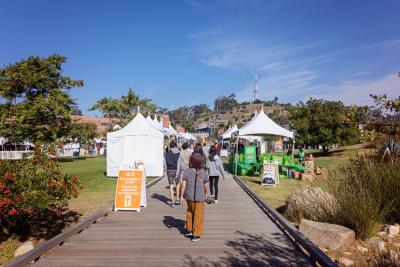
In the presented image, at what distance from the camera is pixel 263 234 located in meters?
7.59

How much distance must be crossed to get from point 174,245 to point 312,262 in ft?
7.66

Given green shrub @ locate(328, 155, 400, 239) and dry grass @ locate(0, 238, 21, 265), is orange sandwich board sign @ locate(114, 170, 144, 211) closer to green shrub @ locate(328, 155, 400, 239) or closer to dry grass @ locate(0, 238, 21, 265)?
dry grass @ locate(0, 238, 21, 265)

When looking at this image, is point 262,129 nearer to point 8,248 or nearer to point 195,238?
point 195,238

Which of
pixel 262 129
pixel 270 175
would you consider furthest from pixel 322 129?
pixel 270 175

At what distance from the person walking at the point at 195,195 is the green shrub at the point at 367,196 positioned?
306 cm

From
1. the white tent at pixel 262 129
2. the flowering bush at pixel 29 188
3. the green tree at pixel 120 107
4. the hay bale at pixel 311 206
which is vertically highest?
the green tree at pixel 120 107

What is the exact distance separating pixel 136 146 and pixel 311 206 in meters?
12.3

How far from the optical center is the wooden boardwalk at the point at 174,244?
584 centimetres

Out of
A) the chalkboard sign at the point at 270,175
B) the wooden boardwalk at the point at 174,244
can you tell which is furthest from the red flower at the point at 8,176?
the chalkboard sign at the point at 270,175

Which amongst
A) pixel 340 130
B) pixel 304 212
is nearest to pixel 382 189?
pixel 304 212

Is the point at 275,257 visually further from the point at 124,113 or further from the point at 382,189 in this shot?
the point at 124,113

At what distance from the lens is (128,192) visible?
34.0ft

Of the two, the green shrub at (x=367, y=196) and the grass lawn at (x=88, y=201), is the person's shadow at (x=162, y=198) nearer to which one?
the grass lawn at (x=88, y=201)

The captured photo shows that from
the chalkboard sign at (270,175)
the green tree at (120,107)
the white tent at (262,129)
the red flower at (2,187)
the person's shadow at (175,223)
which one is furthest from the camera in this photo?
the green tree at (120,107)
